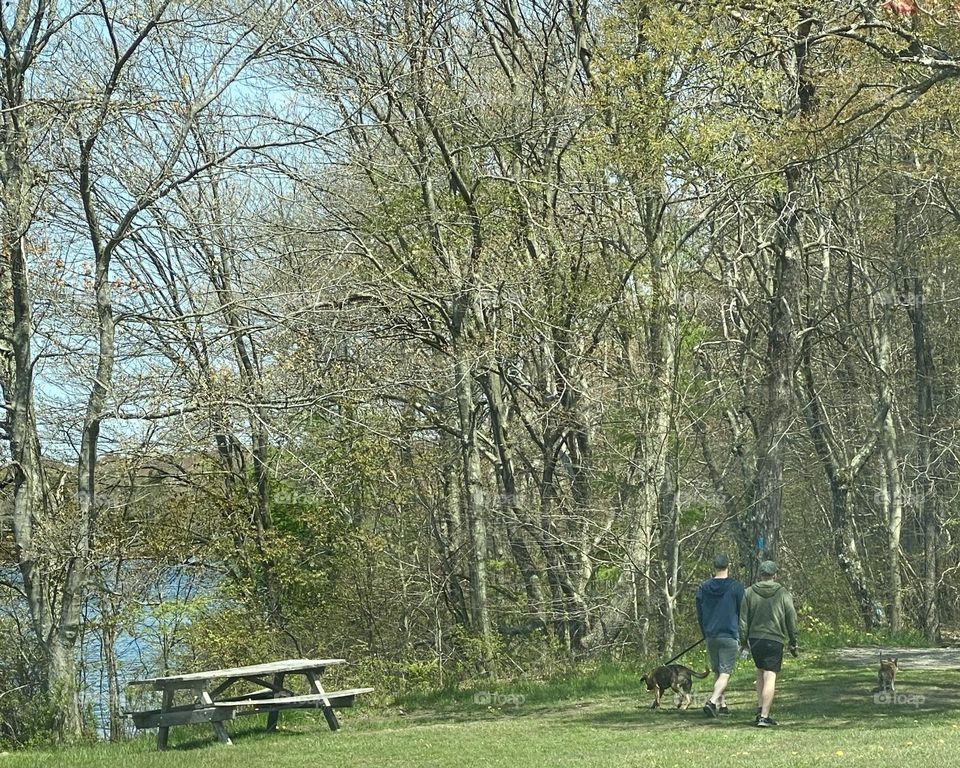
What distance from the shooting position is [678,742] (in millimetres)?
11820

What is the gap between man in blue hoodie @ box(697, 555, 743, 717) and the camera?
13703 mm

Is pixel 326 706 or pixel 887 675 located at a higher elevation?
pixel 326 706

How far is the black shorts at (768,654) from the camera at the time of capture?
12.9 meters

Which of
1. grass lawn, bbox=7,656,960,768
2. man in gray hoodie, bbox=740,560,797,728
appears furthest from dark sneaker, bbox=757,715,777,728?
grass lawn, bbox=7,656,960,768

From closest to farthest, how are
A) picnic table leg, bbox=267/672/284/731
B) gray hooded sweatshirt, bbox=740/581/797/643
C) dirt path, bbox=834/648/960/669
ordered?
1. gray hooded sweatshirt, bbox=740/581/797/643
2. picnic table leg, bbox=267/672/284/731
3. dirt path, bbox=834/648/960/669

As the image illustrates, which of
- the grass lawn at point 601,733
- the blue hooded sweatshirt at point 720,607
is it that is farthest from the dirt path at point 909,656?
the blue hooded sweatshirt at point 720,607

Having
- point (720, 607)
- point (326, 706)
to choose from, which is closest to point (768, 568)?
point (720, 607)

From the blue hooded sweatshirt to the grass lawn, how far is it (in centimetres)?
90

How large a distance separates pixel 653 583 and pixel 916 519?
13989mm

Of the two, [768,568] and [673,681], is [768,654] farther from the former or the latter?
[673,681]

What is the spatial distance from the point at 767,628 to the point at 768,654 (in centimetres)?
27

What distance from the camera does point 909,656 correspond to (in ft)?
61.2

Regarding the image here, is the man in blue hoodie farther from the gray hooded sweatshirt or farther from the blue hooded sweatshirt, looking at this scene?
the gray hooded sweatshirt

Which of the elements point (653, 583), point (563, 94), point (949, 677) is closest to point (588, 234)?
point (563, 94)
